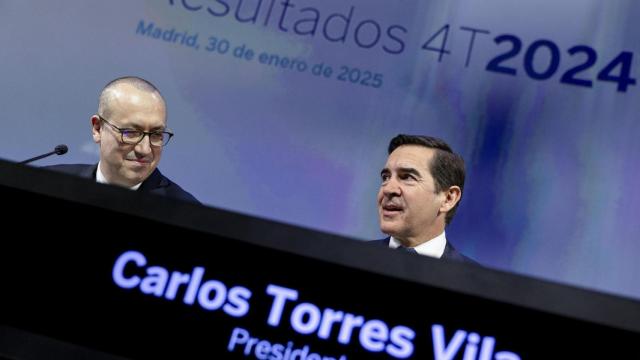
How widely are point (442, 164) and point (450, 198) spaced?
0.45 ft

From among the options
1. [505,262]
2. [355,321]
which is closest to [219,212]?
[355,321]

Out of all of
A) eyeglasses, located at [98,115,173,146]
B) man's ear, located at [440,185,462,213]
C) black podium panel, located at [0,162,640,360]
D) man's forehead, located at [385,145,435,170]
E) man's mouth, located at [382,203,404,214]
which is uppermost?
man's forehead, located at [385,145,435,170]

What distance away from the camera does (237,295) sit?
2.83 feet

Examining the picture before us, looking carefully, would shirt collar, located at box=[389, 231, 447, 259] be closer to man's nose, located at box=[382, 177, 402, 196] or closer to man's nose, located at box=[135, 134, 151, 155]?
man's nose, located at box=[382, 177, 402, 196]

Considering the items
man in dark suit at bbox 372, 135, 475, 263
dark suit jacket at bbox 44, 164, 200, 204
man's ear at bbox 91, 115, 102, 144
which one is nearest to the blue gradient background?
man's ear at bbox 91, 115, 102, 144

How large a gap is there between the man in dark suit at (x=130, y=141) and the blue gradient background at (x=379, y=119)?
38cm

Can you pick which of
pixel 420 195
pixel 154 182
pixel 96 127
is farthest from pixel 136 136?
pixel 420 195

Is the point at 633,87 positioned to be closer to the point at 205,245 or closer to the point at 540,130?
the point at 540,130

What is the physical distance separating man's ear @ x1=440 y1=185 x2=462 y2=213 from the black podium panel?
6.89ft

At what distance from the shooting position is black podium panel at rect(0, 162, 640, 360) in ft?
2.66

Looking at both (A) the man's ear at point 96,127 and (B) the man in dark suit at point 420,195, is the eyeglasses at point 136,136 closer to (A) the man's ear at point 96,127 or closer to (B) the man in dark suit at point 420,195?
(A) the man's ear at point 96,127

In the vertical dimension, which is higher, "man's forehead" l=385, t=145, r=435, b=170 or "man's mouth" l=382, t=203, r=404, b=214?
"man's forehead" l=385, t=145, r=435, b=170

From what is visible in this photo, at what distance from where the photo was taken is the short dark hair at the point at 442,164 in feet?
9.57

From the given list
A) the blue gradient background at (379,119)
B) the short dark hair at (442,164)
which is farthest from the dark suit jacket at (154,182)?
the short dark hair at (442,164)
